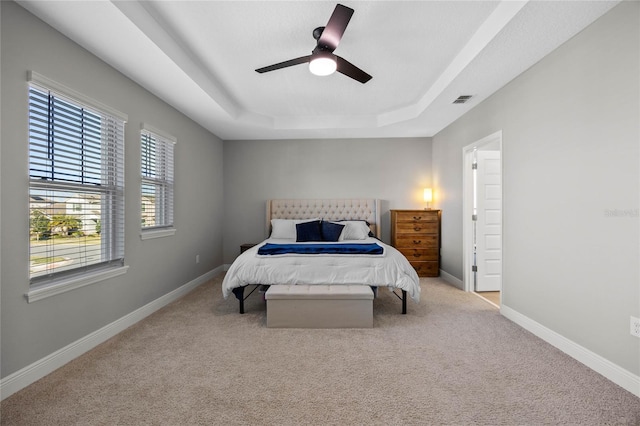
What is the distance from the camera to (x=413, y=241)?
16.4 ft

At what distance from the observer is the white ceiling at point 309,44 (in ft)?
6.92

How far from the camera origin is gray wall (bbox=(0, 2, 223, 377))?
6.05 feet

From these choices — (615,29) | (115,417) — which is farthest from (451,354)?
(615,29)

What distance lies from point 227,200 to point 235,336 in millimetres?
3376

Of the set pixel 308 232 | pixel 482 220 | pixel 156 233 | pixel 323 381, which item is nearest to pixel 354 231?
pixel 308 232

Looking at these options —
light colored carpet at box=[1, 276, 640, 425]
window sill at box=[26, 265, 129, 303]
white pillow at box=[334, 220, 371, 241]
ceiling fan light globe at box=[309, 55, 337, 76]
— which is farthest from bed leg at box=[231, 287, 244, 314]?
ceiling fan light globe at box=[309, 55, 337, 76]

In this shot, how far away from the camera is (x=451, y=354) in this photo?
2.39 m

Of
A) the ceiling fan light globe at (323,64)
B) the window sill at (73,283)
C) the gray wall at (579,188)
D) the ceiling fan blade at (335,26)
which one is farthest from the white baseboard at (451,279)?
the window sill at (73,283)

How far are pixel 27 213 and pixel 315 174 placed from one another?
412 cm

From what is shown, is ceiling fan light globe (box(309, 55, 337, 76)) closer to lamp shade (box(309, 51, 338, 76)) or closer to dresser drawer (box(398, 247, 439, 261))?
lamp shade (box(309, 51, 338, 76))

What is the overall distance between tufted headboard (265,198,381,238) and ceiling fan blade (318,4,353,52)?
3.33 meters

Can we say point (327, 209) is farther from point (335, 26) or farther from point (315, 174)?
point (335, 26)

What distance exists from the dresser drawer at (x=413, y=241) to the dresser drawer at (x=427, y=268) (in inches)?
12.1

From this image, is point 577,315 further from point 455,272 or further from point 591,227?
point 455,272
